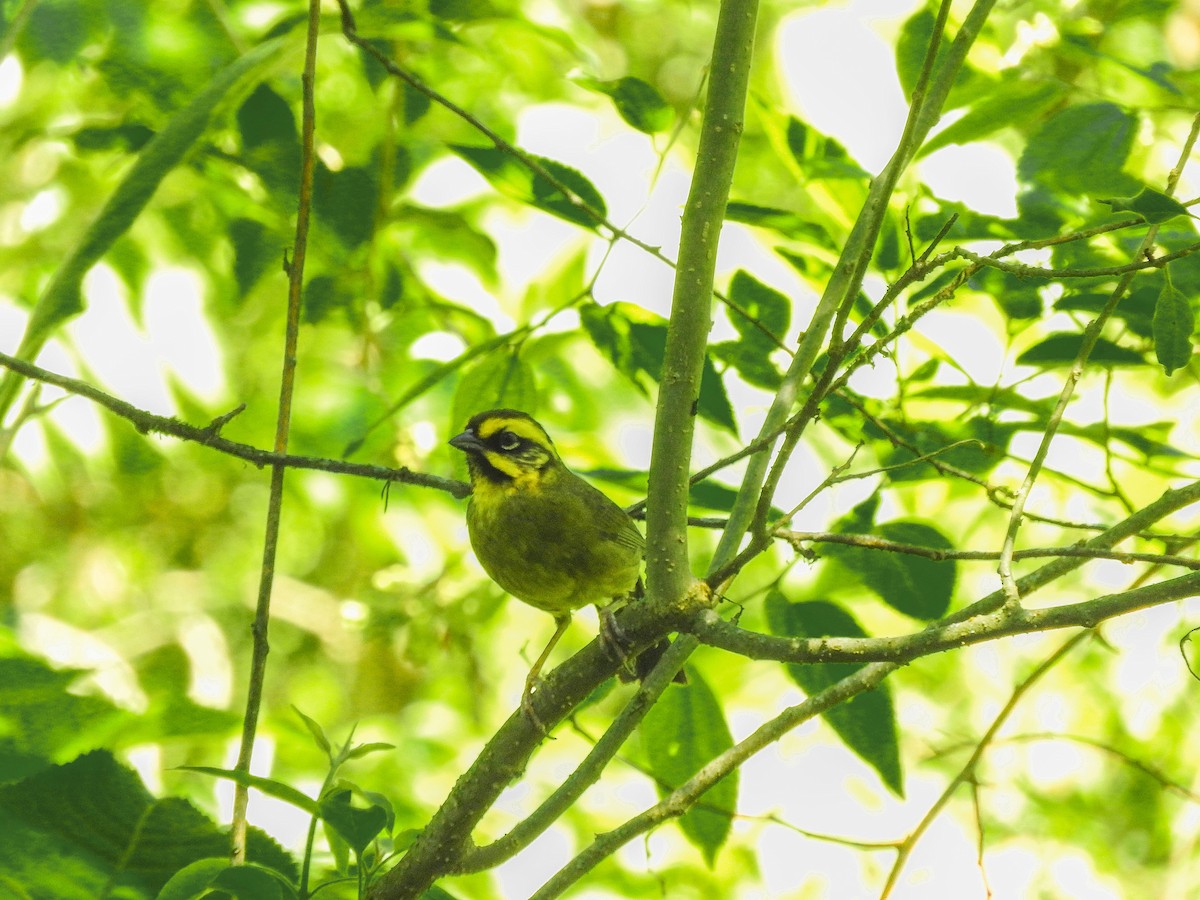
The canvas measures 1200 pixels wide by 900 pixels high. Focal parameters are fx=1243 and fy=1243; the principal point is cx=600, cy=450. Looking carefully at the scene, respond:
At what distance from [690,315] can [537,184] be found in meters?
1.05

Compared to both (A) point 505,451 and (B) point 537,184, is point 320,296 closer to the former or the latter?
(A) point 505,451

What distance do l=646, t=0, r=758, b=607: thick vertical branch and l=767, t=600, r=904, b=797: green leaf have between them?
1.73 ft

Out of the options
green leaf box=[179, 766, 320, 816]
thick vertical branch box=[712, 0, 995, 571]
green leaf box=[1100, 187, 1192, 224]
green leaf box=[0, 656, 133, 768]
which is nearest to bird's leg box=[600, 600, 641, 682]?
thick vertical branch box=[712, 0, 995, 571]

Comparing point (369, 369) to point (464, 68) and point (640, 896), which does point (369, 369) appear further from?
point (640, 896)

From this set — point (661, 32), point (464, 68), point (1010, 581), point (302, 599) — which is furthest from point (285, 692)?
point (1010, 581)

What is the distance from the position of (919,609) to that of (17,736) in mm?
1709

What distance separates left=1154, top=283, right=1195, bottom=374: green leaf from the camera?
1987mm

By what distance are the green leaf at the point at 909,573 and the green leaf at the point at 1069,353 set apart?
0.54 meters

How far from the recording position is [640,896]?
367cm

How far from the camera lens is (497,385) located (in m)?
3.10

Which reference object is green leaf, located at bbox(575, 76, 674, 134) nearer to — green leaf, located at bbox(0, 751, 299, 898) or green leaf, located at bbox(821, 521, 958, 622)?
green leaf, located at bbox(821, 521, 958, 622)

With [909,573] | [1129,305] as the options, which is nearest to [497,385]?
[909,573]

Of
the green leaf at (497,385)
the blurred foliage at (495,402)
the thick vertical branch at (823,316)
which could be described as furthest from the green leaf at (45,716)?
the green leaf at (497,385)

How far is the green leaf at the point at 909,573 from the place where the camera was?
8.41 feet
